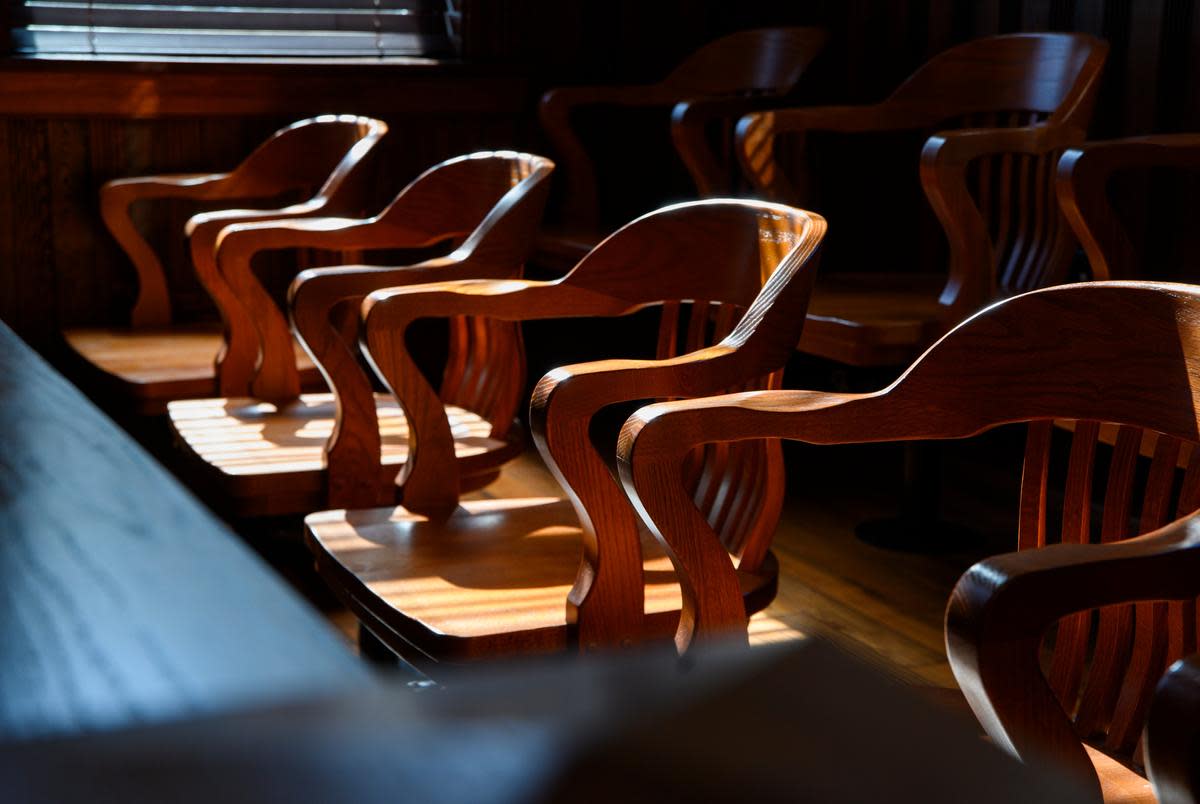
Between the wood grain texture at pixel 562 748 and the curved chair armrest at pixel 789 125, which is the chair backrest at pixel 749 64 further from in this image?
the wood grain texture at pixel 562 748

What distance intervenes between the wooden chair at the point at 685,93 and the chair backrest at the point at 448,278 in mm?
996

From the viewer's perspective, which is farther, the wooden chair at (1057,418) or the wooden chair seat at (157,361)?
the wooden chair seat at (157,361)

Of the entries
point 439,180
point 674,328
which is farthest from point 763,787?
point 439,180

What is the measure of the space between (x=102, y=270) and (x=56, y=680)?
3.43 m

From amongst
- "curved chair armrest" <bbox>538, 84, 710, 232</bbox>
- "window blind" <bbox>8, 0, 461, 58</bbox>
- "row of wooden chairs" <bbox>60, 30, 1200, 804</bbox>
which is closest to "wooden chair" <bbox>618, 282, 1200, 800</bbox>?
"row of wooden chairs" <bbox>60, 30, 1200, 804</bbox>

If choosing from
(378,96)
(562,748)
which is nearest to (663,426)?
(562,748)

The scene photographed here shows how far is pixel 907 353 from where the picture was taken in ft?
8.00

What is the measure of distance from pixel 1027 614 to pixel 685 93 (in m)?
3.05

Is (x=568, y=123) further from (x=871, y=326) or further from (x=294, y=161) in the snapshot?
(x=871, y=326)

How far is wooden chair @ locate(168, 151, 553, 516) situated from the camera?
6.43 ft

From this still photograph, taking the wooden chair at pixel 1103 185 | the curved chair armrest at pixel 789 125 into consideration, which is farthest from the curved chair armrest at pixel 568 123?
the wooden chair at pixel 1103 185

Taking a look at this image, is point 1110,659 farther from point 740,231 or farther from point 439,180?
point 439,180

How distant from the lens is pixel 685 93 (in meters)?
3.71

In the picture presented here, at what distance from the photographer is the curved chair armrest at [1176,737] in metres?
0.63
